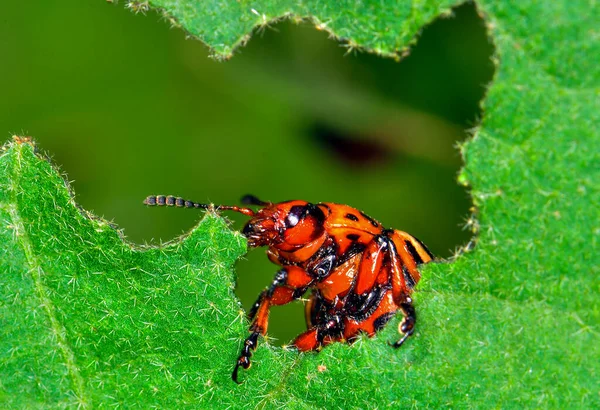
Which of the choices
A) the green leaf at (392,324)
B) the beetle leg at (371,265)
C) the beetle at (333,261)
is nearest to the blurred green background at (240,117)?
the beetle at (333,261)

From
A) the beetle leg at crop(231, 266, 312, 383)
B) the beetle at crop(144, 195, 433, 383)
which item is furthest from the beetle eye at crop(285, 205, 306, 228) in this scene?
the beetle leg at crop(231, 266, 312, 383)

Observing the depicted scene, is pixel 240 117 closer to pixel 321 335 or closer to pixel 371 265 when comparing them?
pixel 371 265

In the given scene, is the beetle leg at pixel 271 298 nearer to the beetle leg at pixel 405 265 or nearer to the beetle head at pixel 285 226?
the beetle head at pixel 285 226

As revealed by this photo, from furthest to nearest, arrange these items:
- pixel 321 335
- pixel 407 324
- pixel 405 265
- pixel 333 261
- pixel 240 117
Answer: pixel 240 117 → pixel 333 261 → pixel 405 265 → pixel 321 335 → pixel 407 324

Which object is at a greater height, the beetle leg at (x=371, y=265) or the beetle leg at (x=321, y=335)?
the beetle leg at (x=371, y=265)

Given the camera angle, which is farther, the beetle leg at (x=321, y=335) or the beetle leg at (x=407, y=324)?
the beetle leg at (x=321, y=335)

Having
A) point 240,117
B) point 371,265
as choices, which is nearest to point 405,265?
point 371,265

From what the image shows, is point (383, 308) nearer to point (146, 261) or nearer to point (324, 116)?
point (146, 261)

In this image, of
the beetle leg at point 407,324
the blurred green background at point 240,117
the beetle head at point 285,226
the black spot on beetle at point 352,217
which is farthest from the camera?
the blurred green background at point 240,117
